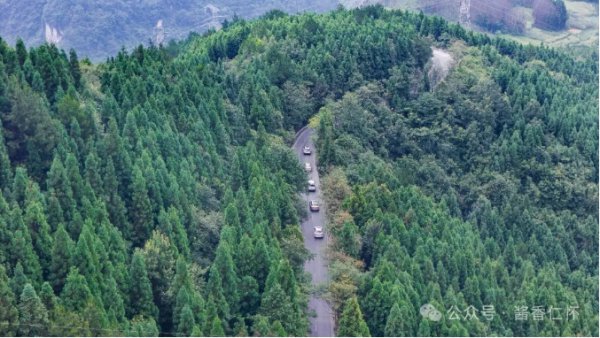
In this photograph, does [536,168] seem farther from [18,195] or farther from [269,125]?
[18,195]

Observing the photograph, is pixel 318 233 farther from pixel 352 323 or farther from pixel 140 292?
pixel 140 292

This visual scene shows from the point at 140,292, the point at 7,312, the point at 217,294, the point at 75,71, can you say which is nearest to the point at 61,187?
the point at 140,292

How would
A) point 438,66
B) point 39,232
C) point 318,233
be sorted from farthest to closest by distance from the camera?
point 438,66, point 318,233, point 39,232

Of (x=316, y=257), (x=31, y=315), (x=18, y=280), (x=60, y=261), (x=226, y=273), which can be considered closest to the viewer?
(x=31, y=315)

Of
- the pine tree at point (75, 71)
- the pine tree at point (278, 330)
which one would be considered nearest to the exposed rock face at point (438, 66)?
the pine tree at point (75, 71)

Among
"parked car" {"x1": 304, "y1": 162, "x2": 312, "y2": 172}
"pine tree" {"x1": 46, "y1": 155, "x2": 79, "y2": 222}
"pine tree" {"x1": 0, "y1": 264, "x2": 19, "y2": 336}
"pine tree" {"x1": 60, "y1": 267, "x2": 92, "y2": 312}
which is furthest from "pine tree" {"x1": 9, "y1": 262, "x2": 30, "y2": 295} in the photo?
"parked car" {"x1": 304, "y1": 162, "x2": 312, "y2": 172}

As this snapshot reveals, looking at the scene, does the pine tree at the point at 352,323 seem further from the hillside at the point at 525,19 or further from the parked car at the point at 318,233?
the hillside at the point at 525,19

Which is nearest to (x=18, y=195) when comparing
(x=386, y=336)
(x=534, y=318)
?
(x=386, y=336)
